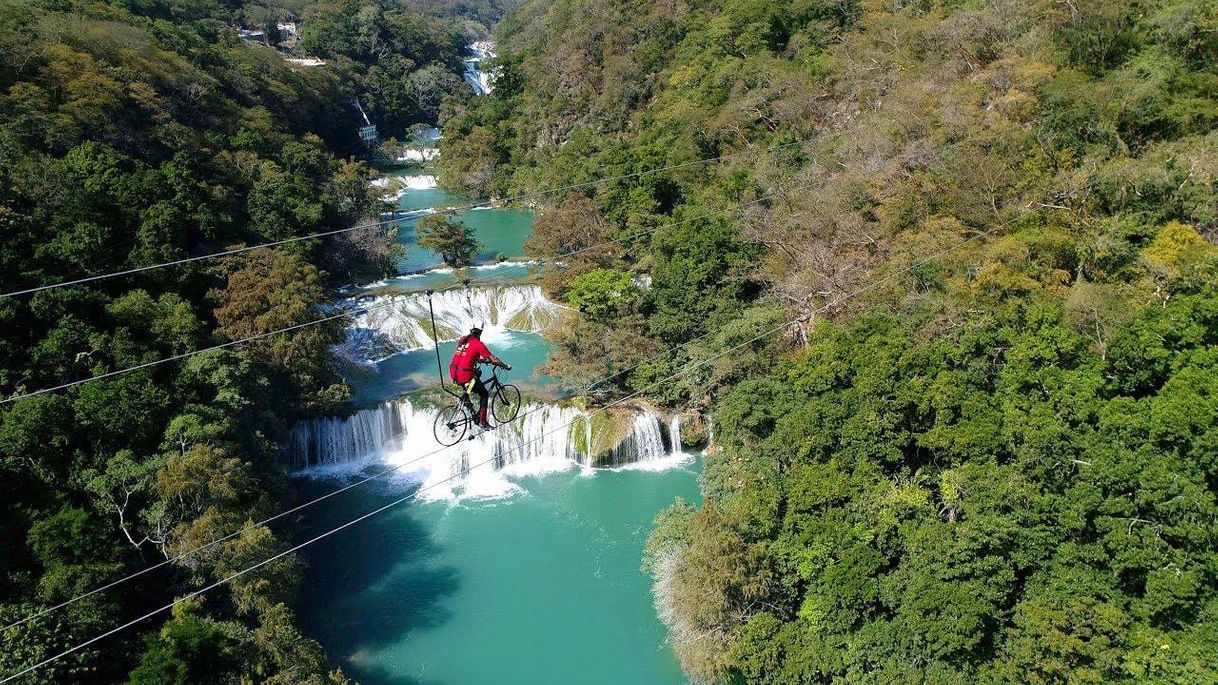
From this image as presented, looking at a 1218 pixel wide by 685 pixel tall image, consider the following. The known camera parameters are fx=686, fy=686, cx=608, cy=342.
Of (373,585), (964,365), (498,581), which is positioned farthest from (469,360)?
(373,585)

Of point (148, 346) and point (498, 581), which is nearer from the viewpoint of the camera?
point (498, 581)

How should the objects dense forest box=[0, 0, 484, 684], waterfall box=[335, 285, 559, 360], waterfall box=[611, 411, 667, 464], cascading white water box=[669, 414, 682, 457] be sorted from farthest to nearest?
waterfall box=[335, 285, 559, 360] → cascading white water box=[669, 414, 682, 457] → waterfall box=[611, 411, 667, 464] → dense forest box=[0, 0, 484, 684]

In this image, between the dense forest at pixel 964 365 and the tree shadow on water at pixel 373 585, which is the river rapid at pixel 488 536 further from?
the dense forest at pixel 964 365

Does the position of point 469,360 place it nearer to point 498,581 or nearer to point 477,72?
point 498,581

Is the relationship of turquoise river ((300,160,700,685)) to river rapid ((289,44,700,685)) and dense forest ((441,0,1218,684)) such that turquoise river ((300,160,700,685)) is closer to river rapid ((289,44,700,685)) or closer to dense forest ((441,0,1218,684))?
river rapid ((289,44,700,685))

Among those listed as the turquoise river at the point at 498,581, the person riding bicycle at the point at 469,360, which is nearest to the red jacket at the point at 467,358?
the person riding bicycle at the point at 469,360

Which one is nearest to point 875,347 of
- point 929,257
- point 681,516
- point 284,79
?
point 929,257

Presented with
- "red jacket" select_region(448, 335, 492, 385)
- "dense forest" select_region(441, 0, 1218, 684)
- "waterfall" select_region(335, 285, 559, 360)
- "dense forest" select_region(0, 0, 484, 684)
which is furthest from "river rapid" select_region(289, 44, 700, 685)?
"red jacket" select_region(448, 335, 492, 385)
